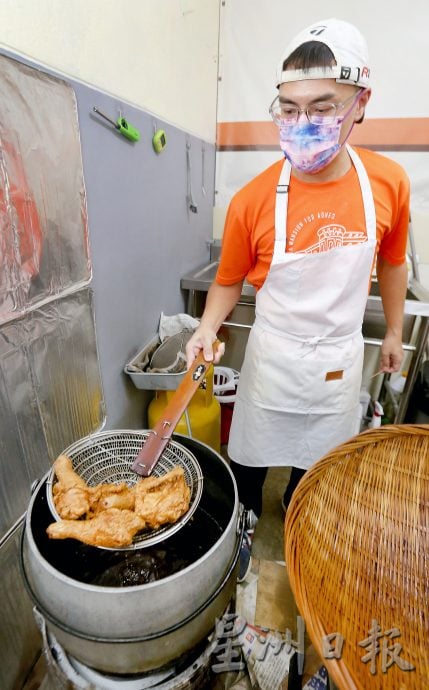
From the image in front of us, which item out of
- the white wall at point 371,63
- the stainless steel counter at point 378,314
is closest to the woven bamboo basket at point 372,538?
the stainless steel counter at point 378,314

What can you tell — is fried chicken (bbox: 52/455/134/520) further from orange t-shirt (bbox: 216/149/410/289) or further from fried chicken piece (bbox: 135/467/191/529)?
orange t-shirt (bbox: 216/149/410/289)

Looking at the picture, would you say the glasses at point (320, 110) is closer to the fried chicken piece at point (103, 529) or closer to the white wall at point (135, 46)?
the white wall at point (135, 46)

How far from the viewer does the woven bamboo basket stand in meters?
0.68

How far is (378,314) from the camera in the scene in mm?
1713

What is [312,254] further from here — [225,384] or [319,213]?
[225,384]

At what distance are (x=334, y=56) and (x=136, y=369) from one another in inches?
41.8

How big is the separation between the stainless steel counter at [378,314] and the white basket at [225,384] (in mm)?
261

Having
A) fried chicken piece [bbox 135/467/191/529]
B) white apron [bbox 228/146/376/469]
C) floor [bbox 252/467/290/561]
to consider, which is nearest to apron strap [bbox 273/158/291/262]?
white apron [bbox 228/146/376/469]

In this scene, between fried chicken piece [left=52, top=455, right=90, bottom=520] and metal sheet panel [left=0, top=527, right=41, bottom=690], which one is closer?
fried chicken piece [left=52, top=455, right=90, bottom=520]

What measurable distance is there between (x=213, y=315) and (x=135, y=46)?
86 cm

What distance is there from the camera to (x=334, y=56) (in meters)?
0.78

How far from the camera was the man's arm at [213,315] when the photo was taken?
0.97m

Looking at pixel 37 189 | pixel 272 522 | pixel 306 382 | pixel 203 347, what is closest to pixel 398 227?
pixel 306 382

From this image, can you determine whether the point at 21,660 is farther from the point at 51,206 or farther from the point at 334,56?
the point at 334,56
